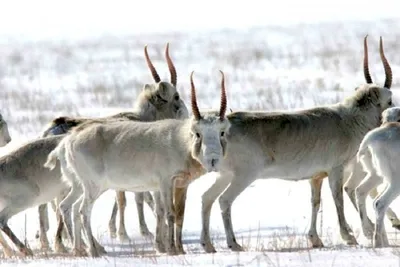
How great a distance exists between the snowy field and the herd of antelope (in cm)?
43

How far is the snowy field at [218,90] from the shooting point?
10.8 metres

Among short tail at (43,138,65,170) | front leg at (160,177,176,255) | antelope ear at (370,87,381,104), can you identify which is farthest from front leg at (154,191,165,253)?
antelope ear at (370,87,381,104)

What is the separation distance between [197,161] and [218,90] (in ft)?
58.0

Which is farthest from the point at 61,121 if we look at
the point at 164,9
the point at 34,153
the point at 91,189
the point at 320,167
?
the point at 164,9

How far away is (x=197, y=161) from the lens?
11.8 m

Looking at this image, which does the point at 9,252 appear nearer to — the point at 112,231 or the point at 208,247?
the point at 208,247

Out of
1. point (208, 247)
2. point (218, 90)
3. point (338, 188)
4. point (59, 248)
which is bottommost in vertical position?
point (218, 90)

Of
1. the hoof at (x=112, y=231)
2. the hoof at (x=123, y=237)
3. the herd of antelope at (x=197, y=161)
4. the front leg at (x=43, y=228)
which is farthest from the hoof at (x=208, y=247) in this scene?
the hoof at (x=112, y=231)

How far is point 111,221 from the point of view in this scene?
14930 mm

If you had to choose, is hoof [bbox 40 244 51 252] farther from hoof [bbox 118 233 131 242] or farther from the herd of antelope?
hoof [bbox 118 233 131 242]

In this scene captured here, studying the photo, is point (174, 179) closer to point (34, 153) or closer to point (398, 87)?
point (34, 153)

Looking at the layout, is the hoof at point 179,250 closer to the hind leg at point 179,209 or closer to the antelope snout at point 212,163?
the hind leg at point 179,209

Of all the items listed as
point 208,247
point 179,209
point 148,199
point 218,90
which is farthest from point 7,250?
point 218,90

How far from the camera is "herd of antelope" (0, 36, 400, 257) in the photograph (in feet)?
38.1
